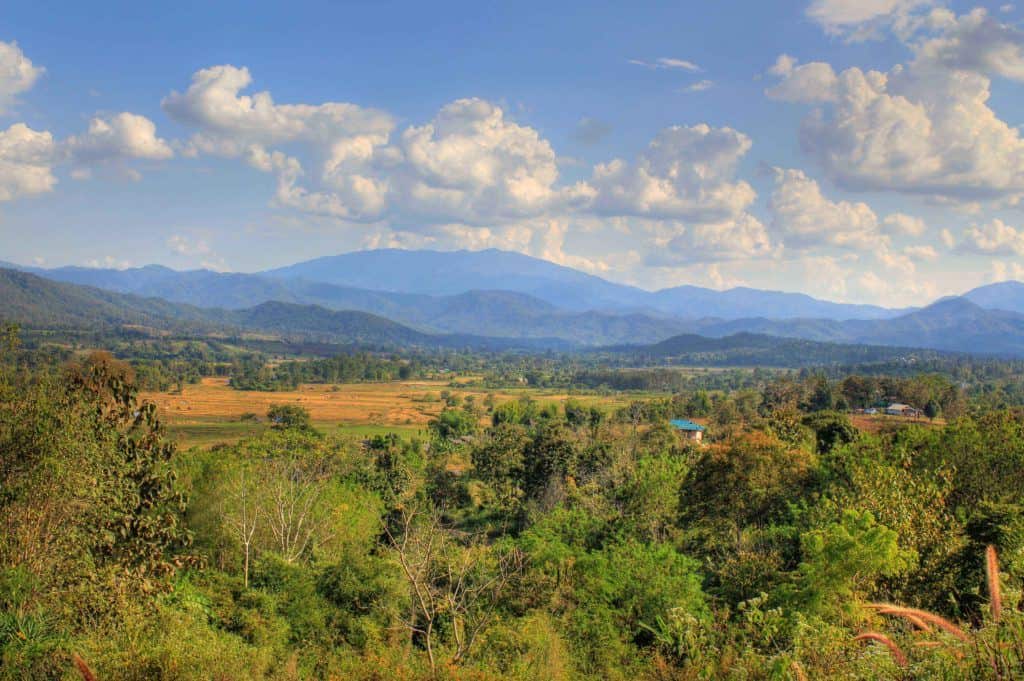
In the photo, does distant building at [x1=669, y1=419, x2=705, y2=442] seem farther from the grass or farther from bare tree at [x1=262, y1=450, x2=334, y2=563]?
bare tree at [x1=262, y1=450, x2=334, y2=563]

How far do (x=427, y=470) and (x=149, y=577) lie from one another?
30428 millimetres

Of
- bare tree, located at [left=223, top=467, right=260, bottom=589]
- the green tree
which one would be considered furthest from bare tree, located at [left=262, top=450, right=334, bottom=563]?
the green tree

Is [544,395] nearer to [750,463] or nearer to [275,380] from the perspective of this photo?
[275,380]

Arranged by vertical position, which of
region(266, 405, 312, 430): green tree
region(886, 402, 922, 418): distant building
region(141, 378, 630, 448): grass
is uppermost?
region(886, 402, 922, 418): distant building

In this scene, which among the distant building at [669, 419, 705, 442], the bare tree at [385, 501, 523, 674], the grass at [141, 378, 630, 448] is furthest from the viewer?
the grass at [141, 378, 630, 448]

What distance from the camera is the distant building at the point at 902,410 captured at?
224 feet

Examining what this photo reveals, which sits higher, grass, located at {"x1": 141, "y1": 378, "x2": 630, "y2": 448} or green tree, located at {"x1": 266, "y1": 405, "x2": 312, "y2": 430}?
green tree, located at {"x1": 266, "y1": 405, "x2": 312, "y2": 430}

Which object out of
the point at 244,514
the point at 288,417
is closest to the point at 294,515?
the point at 244,514

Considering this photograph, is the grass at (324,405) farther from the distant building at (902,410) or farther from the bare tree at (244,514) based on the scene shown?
the distant building at (902,410)

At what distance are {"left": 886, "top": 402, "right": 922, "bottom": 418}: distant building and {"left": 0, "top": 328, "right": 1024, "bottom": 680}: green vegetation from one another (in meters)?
50.9

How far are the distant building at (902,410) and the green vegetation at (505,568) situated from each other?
2005 inches

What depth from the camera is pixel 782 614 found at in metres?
12.9

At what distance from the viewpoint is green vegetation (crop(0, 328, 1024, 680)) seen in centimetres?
930

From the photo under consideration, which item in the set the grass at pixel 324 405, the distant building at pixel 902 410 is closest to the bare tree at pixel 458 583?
the grass at pixel 324 405
